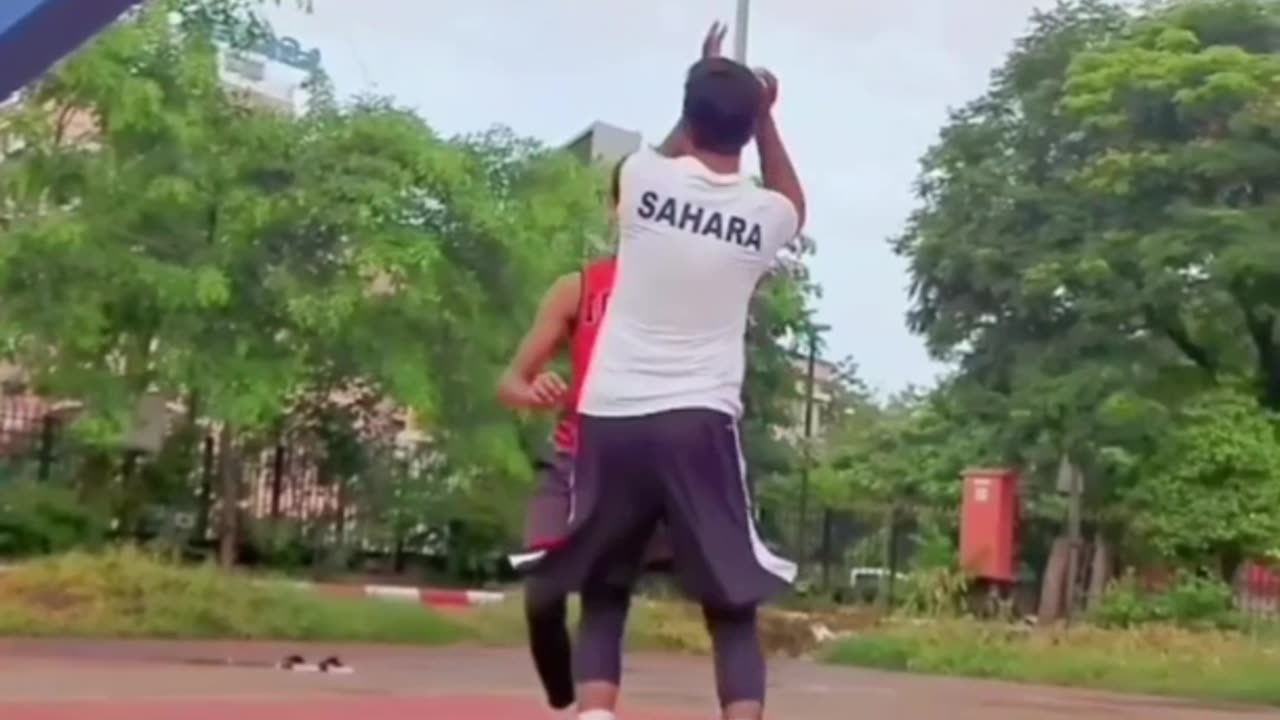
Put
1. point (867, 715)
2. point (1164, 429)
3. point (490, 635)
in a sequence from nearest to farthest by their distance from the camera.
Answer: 1. point (867, 715)
2. point (490, 635)
3. point (1164, 429)

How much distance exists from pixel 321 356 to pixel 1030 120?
53.4 ft

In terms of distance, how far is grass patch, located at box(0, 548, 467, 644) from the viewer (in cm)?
1681

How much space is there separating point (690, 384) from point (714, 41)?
2.82 ft

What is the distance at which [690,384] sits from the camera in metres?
4.68

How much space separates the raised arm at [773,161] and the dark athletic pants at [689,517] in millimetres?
484

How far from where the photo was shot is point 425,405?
76.4 ft

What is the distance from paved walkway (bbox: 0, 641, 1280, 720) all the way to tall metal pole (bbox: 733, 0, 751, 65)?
10.4ft

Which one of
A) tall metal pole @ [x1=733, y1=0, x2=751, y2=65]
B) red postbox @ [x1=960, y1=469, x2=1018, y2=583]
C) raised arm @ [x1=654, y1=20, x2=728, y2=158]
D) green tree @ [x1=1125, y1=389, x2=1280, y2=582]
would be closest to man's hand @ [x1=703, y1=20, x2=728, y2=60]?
raised arm @ [x1=654, y1=20, x2=728, y2=158]

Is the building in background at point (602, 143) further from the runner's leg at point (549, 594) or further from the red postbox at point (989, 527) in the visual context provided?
the runner's leg at point (549, 594)

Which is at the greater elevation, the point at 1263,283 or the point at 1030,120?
the point at 1030,120

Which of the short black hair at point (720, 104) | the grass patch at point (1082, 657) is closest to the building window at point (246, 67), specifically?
the grass patch at point (1082, 657)

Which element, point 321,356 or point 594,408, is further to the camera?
point 321,356

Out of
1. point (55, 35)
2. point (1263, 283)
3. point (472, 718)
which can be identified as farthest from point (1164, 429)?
point (55, 35)

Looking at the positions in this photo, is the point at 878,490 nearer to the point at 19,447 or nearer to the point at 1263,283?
the point at 1263,283
